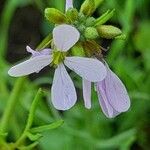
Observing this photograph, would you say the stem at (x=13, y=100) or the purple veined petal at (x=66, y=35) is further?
the stem at (x=13, y=100)

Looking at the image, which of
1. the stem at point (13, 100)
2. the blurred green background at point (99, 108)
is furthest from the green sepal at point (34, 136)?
the blurred green background at point (99, 108)

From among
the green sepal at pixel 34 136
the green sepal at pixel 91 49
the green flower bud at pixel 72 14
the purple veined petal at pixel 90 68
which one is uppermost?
the green flower bud at pixel 72 14

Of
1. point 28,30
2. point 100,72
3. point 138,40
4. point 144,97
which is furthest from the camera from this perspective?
point 28,30

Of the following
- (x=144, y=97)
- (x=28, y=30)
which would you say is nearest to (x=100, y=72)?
(x=144, y=97)

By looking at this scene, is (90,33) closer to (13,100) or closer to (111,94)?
(111,94)

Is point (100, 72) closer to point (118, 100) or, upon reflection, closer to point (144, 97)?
point (118, 100)

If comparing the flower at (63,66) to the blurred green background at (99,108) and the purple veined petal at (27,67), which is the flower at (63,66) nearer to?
the purple veined petal at (27,67)

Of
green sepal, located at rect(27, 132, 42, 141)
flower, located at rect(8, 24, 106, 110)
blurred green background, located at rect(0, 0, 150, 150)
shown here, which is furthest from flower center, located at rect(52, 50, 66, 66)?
blurred green background, located at rect(0, 0, 150, 150)
